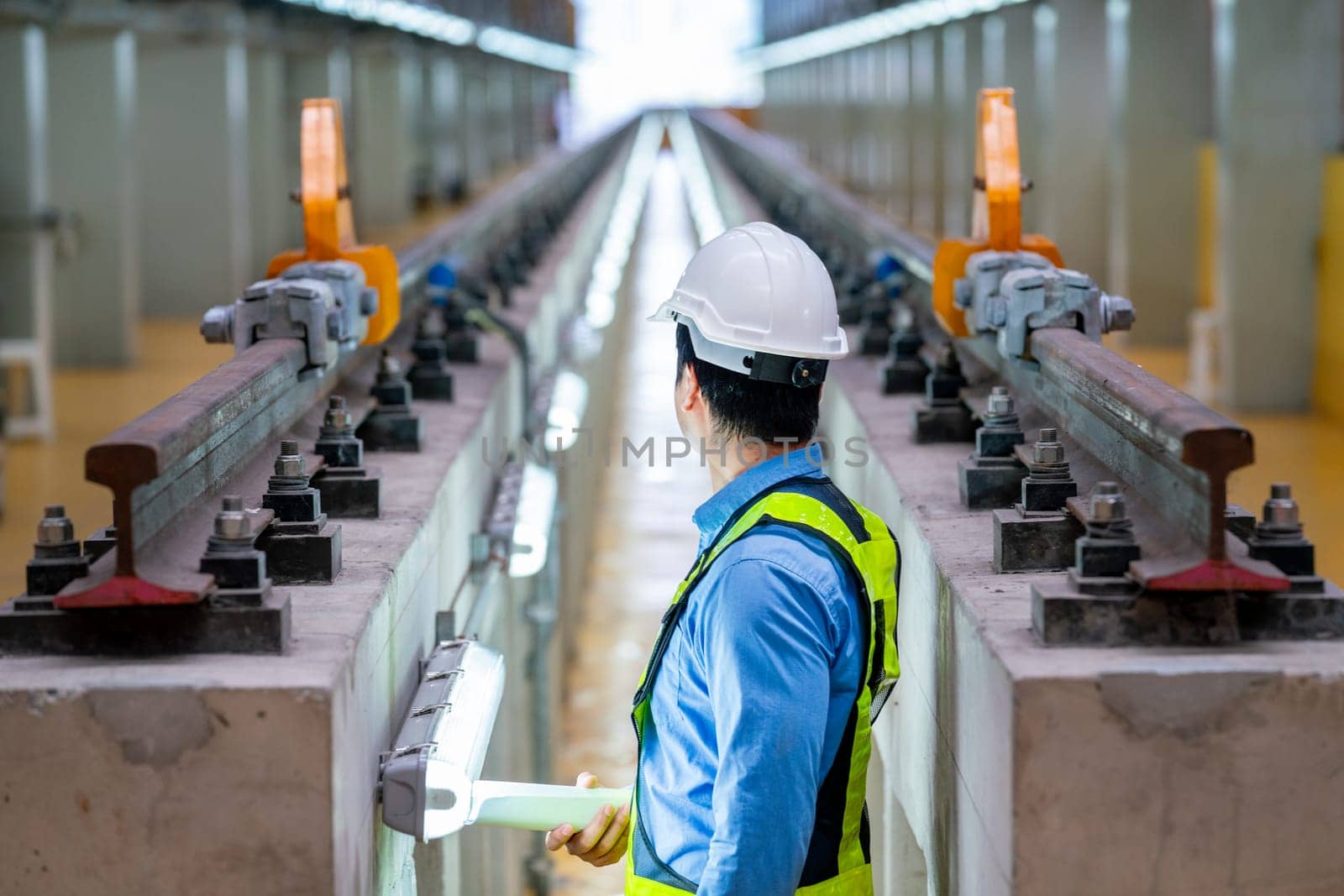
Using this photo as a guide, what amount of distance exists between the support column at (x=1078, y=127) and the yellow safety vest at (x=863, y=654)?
10.1 meters

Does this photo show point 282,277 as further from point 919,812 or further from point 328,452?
point 919,812

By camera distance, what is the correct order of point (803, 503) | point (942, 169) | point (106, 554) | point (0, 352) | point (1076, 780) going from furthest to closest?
point (942, 169) → point (0, 352) → point (106, 554) → point (803, 503) → point (1076, 780)

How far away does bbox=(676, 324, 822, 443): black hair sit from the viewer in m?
1.73

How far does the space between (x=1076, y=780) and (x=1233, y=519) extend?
0.53m

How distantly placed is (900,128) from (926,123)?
1396mm

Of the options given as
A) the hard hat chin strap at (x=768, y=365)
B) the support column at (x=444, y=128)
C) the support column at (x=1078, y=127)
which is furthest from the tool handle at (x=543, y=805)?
the support column at (x=444, y=128)

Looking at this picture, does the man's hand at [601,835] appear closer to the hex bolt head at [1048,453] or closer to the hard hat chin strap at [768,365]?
the hard hat chin strap at [768,365]

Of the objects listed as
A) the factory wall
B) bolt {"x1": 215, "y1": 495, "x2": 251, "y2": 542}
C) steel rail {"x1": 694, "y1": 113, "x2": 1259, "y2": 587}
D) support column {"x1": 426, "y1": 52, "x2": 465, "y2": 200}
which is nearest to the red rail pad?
steel rail {"x1": 694, "y1": 113, "x2": 1259, "y2": 587}

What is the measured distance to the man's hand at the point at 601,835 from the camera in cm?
189

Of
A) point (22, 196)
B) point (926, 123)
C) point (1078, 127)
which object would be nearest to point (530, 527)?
point (22, 196)

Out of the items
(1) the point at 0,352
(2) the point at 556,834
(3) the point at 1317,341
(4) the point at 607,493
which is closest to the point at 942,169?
(4) the point at 607,493

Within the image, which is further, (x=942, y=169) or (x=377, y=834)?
(x=942, y=169)

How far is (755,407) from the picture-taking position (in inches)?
68.0

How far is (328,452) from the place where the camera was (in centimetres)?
251
